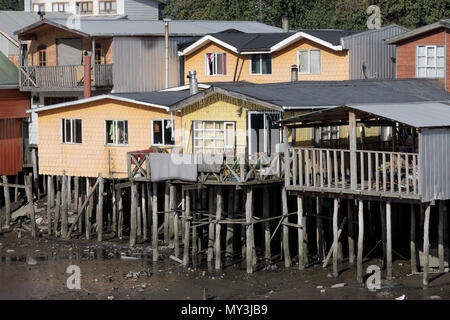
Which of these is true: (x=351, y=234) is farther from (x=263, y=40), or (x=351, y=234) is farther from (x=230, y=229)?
(x=263, y=40)

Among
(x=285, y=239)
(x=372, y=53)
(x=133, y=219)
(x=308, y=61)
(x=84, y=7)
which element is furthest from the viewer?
(x=84, y=7)

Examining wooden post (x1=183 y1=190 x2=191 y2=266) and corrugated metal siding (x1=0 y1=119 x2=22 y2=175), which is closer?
wooden post (x1=183 y1=190 x2=191 y2=266)

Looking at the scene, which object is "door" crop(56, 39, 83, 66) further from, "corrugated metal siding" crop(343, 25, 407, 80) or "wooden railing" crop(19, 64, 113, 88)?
"corrugated metal siding" crop(343, 25, 407, 80)

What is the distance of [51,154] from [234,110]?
10590mm

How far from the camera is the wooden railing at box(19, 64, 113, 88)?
4969cm

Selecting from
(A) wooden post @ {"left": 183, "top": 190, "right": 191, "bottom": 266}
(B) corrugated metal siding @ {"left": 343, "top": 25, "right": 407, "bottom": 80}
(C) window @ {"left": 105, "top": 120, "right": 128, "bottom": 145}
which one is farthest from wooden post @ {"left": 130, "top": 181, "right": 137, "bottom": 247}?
(B) corrugated metal siding @ {"left": 343, "top": 25, "right": 407, "bottom": 80}

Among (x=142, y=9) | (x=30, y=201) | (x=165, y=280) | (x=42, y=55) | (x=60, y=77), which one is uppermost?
(x=142, y=9)

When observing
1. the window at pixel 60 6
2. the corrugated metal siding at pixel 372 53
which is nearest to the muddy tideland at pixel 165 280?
the corrugated metal siding at pixel 372 53

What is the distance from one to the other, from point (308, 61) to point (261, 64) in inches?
97.7

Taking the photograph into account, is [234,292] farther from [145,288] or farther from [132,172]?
[132,172]

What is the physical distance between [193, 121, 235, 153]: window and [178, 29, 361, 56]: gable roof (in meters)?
11.3

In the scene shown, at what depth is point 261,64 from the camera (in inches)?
1984

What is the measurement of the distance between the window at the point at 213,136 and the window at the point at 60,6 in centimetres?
4345

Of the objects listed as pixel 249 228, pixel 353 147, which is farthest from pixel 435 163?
pixel 249 228
